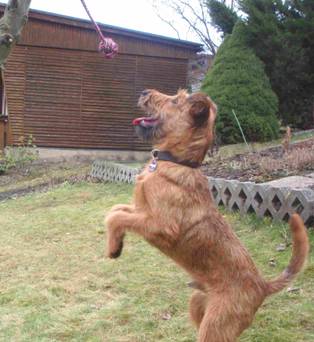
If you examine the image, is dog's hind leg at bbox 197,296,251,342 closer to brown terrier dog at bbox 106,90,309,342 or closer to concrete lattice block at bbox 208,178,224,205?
brown terrier dog at bbox 106,90,309,342

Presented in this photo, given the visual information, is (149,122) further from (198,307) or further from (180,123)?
(198,307)

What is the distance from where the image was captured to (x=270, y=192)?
688cm

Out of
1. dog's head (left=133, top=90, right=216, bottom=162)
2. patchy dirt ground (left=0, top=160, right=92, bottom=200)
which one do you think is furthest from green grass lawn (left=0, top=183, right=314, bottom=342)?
patchy dirt ground (left=0, top=160, right=92, bottom=200)

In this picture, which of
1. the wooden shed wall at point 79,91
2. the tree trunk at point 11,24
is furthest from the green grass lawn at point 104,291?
the wooden shed wall at point 79,91

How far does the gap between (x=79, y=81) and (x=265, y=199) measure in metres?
12.4

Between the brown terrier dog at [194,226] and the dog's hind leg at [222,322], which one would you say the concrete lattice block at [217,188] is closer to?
the brown terrier dog at [194,226]

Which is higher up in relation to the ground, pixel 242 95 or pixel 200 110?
pixel 200 110

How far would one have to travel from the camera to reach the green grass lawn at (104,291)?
4.73 m

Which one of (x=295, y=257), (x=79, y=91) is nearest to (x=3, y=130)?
(x=79, y=91)

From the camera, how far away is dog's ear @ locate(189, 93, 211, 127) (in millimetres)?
3869

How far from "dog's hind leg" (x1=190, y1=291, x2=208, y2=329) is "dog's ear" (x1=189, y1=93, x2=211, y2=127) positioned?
1157 millimetres

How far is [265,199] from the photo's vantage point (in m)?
6.97

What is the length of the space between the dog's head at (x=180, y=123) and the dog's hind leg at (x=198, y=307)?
929 millimetres

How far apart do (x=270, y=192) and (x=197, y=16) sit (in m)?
29.1
